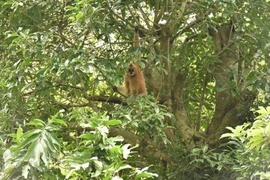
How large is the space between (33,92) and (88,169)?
6.89 feet

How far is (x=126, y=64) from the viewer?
387 cm

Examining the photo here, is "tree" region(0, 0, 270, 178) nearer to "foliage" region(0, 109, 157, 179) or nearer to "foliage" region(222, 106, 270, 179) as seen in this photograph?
"foliage" region(0, 109, 157, 179)

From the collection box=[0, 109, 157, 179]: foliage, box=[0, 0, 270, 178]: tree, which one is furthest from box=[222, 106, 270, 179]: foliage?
box=[0, 0, 270, 178]: tree

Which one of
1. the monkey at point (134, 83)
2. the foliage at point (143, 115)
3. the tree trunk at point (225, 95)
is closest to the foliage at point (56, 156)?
the foliage at point (143, 115)

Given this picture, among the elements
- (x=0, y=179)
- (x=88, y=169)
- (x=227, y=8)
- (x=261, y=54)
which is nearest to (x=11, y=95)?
(x=0, y=179)

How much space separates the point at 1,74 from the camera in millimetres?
4141

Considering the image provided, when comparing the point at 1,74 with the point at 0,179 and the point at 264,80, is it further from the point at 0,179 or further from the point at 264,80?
the point at 264,80

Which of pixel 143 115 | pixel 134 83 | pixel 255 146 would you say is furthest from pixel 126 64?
pixel 134 83

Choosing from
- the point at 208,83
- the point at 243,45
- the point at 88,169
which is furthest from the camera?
the point at 208,83

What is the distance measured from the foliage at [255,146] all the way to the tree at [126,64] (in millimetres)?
802

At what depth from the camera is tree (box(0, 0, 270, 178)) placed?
3801mm

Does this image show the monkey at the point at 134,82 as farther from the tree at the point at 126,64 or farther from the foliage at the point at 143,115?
the foliage at the point at 143,115

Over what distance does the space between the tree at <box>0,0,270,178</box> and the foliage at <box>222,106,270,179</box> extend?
2.63ft

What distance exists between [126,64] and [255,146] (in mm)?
1595
